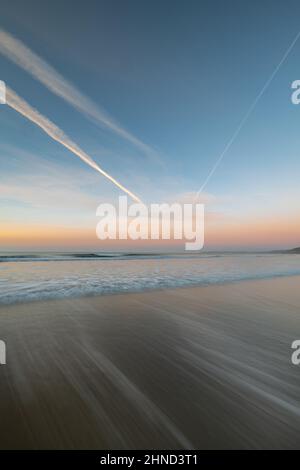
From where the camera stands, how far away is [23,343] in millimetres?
3457

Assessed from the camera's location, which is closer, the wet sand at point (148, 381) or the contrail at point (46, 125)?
the wet sand at point (148, 381)

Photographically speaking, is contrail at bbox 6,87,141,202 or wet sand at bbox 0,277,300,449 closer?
wet sand at bbox 0,277,300,449

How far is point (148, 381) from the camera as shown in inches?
98.5

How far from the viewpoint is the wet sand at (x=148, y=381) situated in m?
1.76

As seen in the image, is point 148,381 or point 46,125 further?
point 46,125

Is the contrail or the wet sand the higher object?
the contrail

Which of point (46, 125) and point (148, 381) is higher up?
point (46, 125)

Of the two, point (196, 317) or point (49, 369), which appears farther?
point (196, 317)

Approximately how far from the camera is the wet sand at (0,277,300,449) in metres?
1.76
